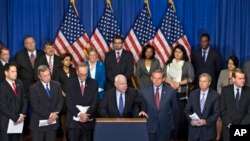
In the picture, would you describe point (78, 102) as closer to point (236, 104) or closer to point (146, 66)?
point (146, 66)

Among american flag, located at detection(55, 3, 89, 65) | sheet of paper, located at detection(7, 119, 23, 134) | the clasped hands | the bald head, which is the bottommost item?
sheet of paper, located at detection(7, 119, 23, 134)

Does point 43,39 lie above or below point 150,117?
above

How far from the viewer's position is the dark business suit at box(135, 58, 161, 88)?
9570mm

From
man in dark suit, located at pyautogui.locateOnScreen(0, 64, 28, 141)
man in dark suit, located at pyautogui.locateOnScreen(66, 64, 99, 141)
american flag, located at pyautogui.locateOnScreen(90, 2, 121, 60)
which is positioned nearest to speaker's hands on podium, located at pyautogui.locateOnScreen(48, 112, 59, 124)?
man in dark suit, located at pyautogui.locateOnScreen(66, 64, 99, 141)

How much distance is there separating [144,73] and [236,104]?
218 cm

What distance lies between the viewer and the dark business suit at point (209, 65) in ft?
32.6

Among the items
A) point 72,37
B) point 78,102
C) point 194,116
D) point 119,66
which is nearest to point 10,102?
point 78,102

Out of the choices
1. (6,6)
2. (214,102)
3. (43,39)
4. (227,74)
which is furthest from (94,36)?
(214,102)

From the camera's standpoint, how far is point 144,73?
9609 mm

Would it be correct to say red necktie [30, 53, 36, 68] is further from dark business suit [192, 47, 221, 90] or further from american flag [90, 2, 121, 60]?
dark business suit [192, 47, 221, 90]

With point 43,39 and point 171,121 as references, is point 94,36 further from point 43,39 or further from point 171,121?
point 171,121

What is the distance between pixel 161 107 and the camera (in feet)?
25.3

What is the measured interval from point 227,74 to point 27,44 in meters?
3.62

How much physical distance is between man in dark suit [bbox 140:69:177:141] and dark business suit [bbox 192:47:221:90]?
2312 mm
